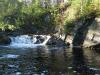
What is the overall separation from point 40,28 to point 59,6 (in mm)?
8013

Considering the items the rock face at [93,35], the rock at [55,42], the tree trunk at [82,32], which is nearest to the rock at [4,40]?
the rock at [55,42]

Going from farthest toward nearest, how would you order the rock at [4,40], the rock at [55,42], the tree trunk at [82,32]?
1. the rock at [4,40]
2. the rock at [55,42]
3. the tree trunk at [82,32]

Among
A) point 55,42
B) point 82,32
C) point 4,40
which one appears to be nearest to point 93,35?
point 82,32

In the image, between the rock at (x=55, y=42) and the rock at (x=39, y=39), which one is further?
the rock at (x=39, y=39)

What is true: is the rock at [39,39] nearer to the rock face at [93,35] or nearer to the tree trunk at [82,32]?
the tree trunk at [82,32]

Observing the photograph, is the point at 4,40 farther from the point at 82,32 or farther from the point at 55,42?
the point at 82,32

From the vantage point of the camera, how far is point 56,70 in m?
29.8

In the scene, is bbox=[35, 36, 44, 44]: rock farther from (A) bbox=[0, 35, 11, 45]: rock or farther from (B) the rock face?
(B) the rock face

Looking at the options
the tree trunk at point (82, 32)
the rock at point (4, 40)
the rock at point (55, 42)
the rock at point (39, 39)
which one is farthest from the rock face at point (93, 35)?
the rock at point (4, 40)

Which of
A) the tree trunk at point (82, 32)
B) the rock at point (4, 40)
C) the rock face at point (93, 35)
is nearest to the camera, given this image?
the rock face at point (93, 35)

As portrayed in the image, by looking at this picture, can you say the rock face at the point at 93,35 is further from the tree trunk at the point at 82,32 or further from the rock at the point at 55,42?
the rock at the point at 55,42

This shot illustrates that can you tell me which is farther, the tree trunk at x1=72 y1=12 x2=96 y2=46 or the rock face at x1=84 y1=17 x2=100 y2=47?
the tree trunk at x1=72 y1=12 x2=96 y2=46

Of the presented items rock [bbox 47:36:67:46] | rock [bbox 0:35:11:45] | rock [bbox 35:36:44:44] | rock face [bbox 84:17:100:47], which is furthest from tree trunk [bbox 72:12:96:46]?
rock [bbox 0:35:11:45]

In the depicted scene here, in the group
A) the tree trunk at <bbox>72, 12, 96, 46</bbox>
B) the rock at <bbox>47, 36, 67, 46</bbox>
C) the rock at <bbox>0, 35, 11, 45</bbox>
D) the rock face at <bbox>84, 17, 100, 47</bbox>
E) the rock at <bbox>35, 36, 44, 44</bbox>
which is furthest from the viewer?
the rock at <bbox>35, 36, 44, 44</bbox>
